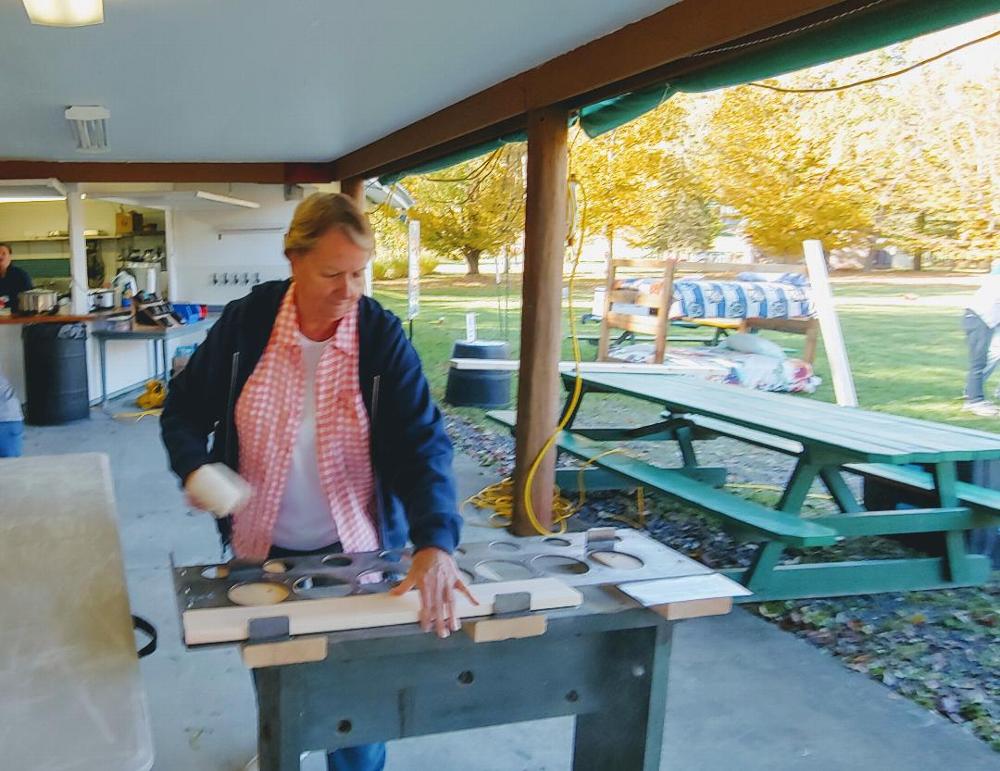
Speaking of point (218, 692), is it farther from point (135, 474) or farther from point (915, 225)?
point (915, 225)

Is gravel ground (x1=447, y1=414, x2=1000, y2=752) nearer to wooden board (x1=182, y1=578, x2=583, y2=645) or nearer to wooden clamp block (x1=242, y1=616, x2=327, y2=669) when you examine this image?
wooden board (x1=182, y1=578, x2=583, y2=645)

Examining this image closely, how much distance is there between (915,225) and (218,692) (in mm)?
7925

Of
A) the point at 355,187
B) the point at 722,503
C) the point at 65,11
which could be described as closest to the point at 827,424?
the point at 722,503

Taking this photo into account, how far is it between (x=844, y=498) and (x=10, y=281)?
7.85m

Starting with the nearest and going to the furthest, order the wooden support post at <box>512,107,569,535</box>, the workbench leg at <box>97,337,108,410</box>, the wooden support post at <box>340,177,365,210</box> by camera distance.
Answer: the wooden support post at <box>512,107,569,535</box> → the wooden support post at <box>340,177,365,210</box> → the workbench leg at <box>97,337,108,410</box>

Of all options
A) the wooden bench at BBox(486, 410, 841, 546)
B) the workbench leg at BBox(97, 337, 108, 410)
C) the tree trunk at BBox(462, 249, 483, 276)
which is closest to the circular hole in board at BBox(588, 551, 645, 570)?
the wooden bench at BBox(486, 410, 841, 546)

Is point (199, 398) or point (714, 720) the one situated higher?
point (199, 398)

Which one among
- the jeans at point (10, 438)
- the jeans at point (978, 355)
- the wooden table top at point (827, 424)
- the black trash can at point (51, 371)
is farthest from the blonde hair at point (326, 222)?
the jeans at point (978, 355)

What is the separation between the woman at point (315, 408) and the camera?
5.85ft

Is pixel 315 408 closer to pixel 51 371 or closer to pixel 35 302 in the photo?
pixel 51 371

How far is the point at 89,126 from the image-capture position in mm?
5738

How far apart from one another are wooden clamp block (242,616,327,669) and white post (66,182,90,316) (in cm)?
785

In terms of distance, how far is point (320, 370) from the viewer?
6.08 feet

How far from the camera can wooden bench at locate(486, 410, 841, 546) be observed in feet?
12.2
